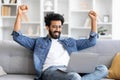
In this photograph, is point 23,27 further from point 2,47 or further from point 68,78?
point 68,78

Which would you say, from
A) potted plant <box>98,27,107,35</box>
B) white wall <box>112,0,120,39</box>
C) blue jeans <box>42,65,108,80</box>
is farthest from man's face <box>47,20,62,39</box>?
white wall <box>112,0,120,39</box>

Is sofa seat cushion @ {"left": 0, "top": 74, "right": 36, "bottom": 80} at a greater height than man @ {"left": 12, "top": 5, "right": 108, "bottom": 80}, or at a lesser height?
lesser

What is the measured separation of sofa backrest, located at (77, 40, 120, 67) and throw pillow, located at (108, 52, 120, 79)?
0.07m

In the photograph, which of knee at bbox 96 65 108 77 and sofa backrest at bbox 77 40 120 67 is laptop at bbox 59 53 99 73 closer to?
knee at bbox 96 65 108 77

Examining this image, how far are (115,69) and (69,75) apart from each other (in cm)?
53

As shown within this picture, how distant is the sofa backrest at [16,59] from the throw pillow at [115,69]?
780 mm

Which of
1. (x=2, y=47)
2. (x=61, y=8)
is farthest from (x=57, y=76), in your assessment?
(x=61, y=8)

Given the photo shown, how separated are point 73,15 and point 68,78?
388 centimetres

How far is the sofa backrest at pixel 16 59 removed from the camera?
2.64 meters

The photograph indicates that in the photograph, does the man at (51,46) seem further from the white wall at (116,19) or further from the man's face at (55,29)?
the white wall at (116,19)

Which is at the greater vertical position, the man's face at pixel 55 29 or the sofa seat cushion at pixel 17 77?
the man's face at pixel 55 29

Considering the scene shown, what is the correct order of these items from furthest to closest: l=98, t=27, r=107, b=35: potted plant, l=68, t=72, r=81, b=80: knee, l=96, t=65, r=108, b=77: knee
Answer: l=98, t=27, r=107, b=35: potted plant < l=96, t=65, r=108, b=77: knee < l=68, t=72, r=81, b=80: knee

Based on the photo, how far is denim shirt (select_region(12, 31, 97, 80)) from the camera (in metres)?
2.61

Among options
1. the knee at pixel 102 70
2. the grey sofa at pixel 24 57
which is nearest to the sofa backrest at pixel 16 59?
the grey sofa at pixel 24 57
